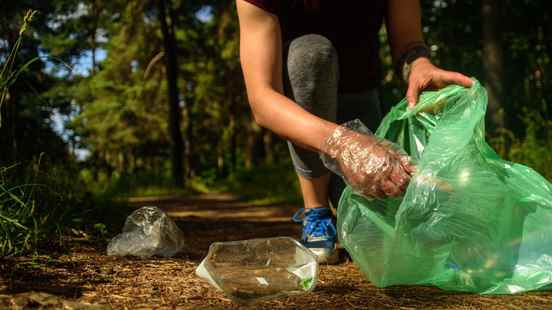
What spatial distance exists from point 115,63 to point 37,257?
1431 centimetres

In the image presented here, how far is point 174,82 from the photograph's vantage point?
1231cm

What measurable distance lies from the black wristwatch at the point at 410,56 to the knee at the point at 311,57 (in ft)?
0.94

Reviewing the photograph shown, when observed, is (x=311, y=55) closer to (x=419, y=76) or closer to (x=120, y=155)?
(x=419, y=76)

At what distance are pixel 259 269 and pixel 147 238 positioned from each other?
2.27 feet

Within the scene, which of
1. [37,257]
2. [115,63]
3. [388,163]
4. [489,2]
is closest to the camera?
[388,163]

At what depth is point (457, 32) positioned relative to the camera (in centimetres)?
1104

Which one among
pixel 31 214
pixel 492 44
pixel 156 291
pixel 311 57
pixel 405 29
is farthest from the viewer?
pixel 492 44

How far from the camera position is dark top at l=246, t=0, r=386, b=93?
2123 mm

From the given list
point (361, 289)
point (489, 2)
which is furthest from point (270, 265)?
point (489, 2)

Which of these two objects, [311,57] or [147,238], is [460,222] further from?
[147,238]

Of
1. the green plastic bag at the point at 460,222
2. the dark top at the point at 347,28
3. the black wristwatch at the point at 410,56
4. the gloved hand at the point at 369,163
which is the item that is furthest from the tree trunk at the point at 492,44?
the gloved hand at the point at 369,163

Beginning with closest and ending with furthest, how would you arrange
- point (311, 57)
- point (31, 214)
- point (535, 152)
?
1. point (31, 214)
2. point (311, 57)
3. point (535, 152)

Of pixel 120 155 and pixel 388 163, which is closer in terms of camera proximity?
pixel 388 163

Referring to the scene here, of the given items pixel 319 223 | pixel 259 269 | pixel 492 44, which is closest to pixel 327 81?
pixel 319 223
